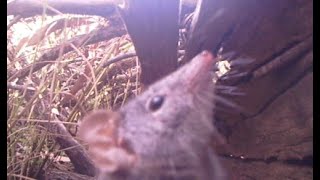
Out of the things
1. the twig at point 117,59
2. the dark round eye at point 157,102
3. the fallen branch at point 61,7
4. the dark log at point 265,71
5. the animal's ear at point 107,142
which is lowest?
the animal's ear at point 107,142

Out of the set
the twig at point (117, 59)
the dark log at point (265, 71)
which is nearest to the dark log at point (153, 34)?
the dark log at point (265, 71)

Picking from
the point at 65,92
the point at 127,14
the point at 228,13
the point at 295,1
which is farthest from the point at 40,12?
the point at 295,1

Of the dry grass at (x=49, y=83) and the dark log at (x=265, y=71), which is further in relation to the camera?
the dry grass at (x=49, y=83)

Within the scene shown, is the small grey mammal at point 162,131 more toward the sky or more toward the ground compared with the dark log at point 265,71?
more toward the ground

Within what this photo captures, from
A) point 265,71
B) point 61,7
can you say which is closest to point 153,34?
point 265,71

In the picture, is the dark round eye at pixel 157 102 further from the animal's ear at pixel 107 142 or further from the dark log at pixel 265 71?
the dark log at pixel 265 71
